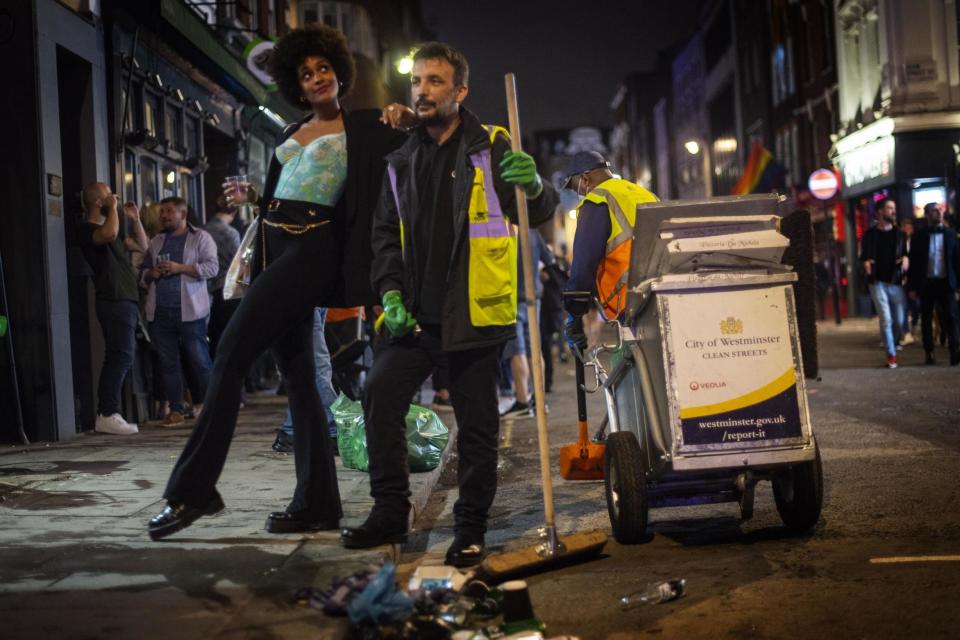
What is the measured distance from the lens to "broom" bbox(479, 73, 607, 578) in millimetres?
4695

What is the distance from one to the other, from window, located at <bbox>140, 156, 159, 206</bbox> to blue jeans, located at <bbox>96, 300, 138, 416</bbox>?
258cm

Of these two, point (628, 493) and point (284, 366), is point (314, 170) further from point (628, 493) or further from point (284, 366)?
point (628, 493)

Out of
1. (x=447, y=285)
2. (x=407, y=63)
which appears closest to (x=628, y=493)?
(x=447, y=285)

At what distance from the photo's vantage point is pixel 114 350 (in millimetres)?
9648

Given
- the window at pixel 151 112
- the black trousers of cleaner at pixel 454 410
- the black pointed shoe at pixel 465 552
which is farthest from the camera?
the window at pixel 151 112

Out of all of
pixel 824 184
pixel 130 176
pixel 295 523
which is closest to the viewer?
pixel 295 523

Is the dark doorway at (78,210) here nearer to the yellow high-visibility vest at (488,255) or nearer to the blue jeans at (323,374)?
the blue jeans at (323,374)

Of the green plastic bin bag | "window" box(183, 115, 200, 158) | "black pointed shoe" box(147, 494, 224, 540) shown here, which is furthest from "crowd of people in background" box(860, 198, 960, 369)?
"black pointed shoe" box(147, 494, 224, 540)

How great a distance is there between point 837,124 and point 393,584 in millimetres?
33604

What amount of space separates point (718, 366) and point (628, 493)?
2.28 feet

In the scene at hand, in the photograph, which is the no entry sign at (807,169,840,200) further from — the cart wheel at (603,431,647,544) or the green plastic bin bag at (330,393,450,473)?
the cart wheel at (603,431,647,544)

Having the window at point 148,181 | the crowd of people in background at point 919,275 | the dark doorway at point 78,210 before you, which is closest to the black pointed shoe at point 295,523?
the dark doorway at point 78,210

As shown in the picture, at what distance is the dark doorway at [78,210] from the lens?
984 centimetres

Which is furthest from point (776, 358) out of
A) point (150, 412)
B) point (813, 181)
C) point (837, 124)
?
point (837, 124)
